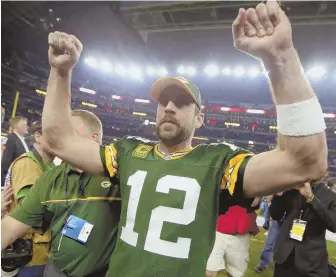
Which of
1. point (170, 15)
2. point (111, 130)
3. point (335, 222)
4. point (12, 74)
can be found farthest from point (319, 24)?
point (111, 130)

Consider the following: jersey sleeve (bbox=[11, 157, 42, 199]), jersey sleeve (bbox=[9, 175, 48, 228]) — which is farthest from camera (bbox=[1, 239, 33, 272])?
jersey sleeve (bbox=[11, 157, 42, 199])

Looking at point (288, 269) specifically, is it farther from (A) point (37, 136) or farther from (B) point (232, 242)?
(A) point (37, 136)

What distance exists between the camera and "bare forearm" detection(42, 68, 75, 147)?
139 centimetres

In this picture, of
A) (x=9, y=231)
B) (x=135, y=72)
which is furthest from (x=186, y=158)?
(x=135, y=72)

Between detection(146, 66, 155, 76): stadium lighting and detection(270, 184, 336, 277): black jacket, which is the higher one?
detection(146, 66, 155, 76): stadium lighting

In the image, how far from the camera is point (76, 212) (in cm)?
167

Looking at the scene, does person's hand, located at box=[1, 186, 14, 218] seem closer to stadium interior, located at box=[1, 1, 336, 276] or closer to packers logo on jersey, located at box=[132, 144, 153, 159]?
packers logo on jersey, located at box=[132, 144, 153, 159]

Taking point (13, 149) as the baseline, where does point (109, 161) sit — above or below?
above

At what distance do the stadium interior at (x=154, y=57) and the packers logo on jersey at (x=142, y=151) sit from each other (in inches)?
46.2

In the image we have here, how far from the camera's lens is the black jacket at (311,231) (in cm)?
258

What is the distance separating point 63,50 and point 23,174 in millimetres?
1136

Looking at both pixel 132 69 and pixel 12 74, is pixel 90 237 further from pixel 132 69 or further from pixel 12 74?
pixel 132 69

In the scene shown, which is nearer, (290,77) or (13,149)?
(290,77)

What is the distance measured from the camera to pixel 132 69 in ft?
76.3
